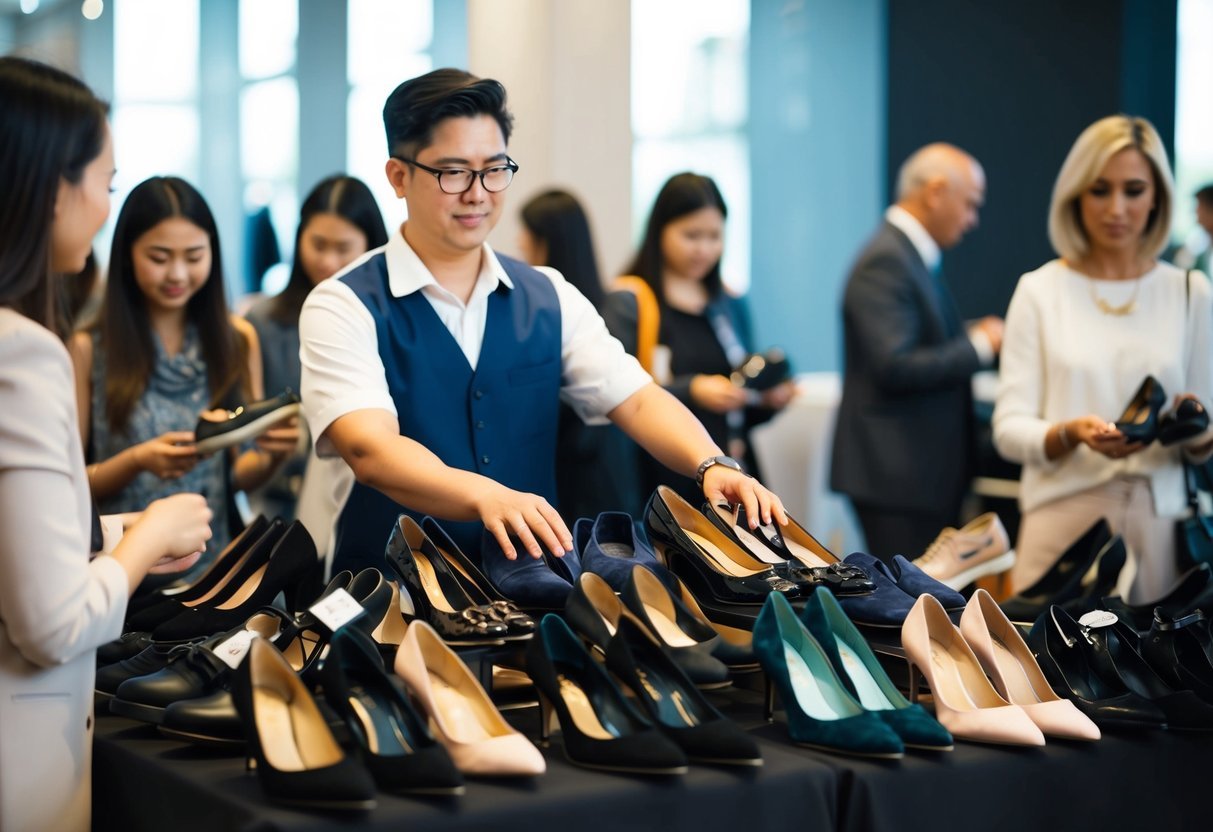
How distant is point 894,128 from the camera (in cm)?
757

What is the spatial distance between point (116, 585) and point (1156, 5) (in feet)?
19.8

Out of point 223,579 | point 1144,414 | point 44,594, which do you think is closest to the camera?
point 44,594

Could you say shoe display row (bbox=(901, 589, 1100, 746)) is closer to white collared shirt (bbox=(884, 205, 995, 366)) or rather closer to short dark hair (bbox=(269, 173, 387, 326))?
short dark hair (bbox=(269, 173, 387, 326))

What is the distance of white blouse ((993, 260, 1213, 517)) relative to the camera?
3195 millimetres

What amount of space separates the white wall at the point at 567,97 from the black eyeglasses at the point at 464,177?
2.80m

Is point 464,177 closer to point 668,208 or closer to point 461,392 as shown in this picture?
point 461,392

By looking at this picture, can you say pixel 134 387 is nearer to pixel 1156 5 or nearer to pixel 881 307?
pixel 881 307

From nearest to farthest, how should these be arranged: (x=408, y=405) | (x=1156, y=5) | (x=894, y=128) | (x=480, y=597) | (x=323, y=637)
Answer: (x=323, y=637)
(x=480, y=597)
(x=408, y=405)
(x=1156, y=5)
(x=894, y=128)

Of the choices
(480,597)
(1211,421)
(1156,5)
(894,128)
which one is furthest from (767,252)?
(480,597)

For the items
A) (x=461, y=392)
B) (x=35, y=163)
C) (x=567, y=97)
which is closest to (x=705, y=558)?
(x=461, y=392)

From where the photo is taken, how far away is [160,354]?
3119 millimetres

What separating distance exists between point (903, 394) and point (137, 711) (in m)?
2.79

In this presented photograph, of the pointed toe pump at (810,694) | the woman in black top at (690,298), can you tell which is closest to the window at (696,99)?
the woman in black top at (690,298)

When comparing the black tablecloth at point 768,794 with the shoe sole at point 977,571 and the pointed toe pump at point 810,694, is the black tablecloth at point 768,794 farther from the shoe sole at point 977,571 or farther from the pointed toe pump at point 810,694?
the shoe sole at point 977,571
